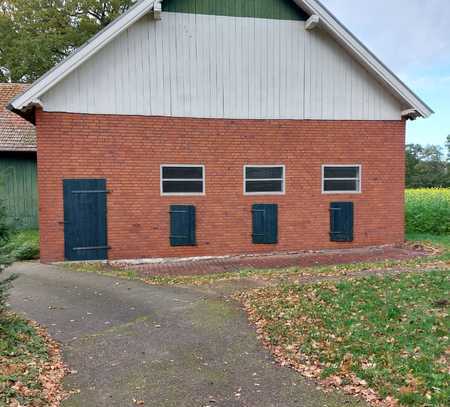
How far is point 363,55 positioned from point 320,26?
1.44 metres

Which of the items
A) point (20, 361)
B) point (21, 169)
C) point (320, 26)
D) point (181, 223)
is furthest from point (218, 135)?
point (21, 169)

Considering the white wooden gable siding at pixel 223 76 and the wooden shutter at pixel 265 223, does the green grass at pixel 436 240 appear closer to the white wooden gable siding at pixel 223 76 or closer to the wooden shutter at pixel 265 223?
the white wooden gable siding at pixel 223 76

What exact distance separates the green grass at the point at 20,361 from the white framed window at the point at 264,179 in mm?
7411

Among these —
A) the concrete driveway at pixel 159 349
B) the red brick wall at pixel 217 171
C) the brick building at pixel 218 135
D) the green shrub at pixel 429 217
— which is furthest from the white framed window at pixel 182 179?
the green shrub at pixel 429 217

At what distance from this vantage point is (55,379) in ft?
16.0

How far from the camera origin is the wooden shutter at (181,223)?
39.5ft

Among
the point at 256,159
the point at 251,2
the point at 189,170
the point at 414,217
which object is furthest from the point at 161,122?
the point at 414,217

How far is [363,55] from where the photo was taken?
1216 cm

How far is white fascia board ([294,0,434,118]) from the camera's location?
11.9 m

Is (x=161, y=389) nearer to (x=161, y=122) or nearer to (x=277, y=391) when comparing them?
(x=277, y=391)

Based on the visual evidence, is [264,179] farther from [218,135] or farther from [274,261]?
[274,261]

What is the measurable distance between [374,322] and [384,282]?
7.68 ft

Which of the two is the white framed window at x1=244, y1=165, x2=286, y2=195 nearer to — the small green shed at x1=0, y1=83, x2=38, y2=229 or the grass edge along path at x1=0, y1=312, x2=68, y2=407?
the grass edge along path at x1=0, y1=312, x2=68, y2=407

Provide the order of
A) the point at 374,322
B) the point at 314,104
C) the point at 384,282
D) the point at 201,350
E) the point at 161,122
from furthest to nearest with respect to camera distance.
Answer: the point at 314,104, the point at 161,122, the point at 384,282, the point at 374,322, the point at 201,350
